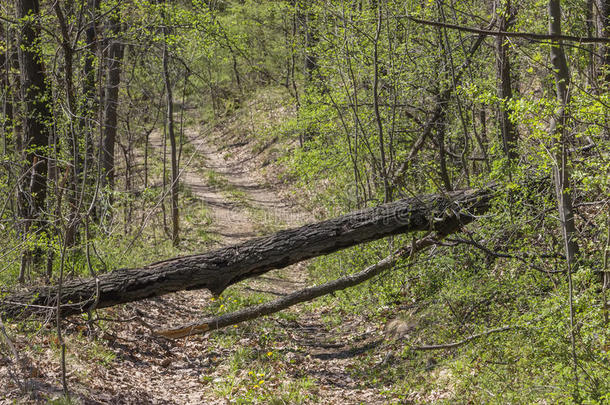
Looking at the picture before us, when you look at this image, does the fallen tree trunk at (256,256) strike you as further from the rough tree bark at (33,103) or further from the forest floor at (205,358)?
the rough tree bark at (33,103)

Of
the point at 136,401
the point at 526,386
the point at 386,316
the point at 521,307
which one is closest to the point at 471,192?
the point at 521,307

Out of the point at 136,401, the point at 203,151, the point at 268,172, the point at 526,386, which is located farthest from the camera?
the point at 203,151

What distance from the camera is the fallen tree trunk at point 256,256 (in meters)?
6.50

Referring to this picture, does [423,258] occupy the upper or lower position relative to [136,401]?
upper

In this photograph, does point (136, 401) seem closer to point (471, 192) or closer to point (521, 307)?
point (521, 307)

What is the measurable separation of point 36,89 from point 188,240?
569cm

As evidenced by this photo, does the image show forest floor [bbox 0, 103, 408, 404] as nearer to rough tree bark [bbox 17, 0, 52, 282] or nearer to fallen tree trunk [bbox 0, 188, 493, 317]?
fallen tree trunk [bbox 0, 188, 493, 317]

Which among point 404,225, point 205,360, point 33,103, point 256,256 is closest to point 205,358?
point 205,360

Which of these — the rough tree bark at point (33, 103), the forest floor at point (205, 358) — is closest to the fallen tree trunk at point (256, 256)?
the forest floor at point (205, 358)

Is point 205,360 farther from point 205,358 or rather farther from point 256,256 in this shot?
point 256,256

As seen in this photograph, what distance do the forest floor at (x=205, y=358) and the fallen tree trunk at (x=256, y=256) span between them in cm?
40

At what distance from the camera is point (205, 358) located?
7004 millimetres

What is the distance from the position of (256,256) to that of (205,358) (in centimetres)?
159

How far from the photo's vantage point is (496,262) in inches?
289
